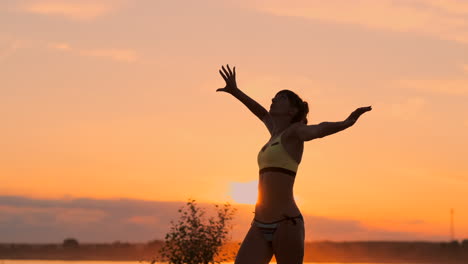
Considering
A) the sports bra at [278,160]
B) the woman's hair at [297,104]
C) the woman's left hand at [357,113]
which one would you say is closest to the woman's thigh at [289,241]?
the sports bra at [278,160]

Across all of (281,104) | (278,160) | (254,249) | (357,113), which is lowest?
(254,249)

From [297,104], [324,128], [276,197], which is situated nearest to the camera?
[324,128]

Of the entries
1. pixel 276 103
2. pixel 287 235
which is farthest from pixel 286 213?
pixel 276 103

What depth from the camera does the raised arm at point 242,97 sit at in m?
12.2

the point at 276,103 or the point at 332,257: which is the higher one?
the point at 332,257

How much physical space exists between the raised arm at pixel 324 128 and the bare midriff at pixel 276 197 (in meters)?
0.45

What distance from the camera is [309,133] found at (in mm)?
10906

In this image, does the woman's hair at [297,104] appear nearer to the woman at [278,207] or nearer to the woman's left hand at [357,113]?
the woman at [278,207]

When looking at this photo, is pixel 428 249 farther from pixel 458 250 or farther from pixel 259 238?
pixel 259 238

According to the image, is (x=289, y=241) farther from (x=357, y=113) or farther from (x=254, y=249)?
(x=357, y=113)

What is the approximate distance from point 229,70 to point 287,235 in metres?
2.37

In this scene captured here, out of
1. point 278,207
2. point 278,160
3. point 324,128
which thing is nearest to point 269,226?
point 278,207

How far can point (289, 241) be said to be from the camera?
11102mm

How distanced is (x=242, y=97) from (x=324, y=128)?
6.25 feet
